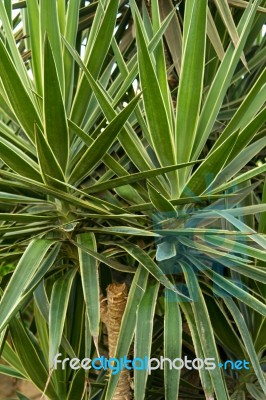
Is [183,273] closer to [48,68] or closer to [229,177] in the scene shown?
[229,177]

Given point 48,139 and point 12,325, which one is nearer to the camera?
point 48,139

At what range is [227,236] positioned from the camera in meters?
0.84

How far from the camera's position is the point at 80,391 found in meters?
1.06

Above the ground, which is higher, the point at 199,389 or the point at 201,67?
the point at 201,67

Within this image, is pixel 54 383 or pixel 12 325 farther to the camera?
pixel 54 383

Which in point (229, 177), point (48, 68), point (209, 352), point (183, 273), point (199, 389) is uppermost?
point (48, 68)

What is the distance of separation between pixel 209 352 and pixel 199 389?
0.35 meters

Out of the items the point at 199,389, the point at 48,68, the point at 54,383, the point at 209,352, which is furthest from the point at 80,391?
the point at 48,68

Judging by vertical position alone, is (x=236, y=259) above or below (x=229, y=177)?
below

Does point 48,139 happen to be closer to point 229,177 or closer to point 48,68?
point 48,68

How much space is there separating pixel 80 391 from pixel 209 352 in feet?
1.15

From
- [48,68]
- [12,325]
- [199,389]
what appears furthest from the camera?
[199,389]

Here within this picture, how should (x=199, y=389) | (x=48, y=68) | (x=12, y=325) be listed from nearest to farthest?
1. (x=48, y=68)
2. (x=12, y=325)
3. (x=199, y=389)

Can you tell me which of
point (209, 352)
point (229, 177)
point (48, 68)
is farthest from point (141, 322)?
point (48, 68)
